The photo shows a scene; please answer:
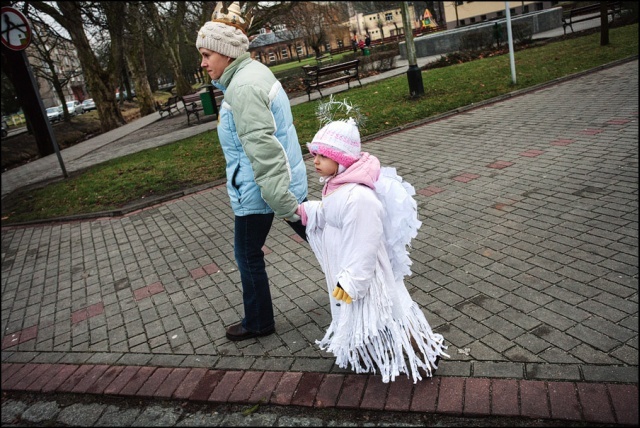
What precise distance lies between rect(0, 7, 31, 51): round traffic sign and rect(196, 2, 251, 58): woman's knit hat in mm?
8191

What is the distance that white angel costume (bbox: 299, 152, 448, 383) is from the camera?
8.84 ft

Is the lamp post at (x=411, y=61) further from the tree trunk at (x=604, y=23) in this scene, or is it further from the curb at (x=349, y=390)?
the curb at (x=349, y=390)

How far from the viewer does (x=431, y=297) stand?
3.95 m

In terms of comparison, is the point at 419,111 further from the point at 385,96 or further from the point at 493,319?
the point at 493,319

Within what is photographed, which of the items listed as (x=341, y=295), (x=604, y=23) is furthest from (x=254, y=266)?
(x=604, y=23)

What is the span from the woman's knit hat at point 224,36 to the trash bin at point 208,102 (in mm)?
13156

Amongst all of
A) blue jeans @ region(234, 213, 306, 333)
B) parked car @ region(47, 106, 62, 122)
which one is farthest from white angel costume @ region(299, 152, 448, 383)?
parked car @ region(47, 106, 62, 122)

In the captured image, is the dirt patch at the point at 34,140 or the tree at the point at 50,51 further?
the dirt patch at the point at 34,140

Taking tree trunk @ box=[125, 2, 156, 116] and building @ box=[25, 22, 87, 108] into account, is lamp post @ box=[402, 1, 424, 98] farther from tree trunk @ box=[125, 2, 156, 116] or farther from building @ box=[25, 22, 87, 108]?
tree trunk @ box=[125, 2, 156, 116]

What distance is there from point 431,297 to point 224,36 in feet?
8.00

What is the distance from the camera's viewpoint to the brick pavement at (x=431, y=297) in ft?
9.73

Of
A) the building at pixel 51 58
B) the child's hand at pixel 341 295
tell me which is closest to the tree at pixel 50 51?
the building at pixel 51 58

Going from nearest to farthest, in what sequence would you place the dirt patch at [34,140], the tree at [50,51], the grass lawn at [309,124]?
the grass lawn at [309,124]
the tree at [50,51]
the dirt patch at [34,140]

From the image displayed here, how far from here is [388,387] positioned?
9.91 feet
